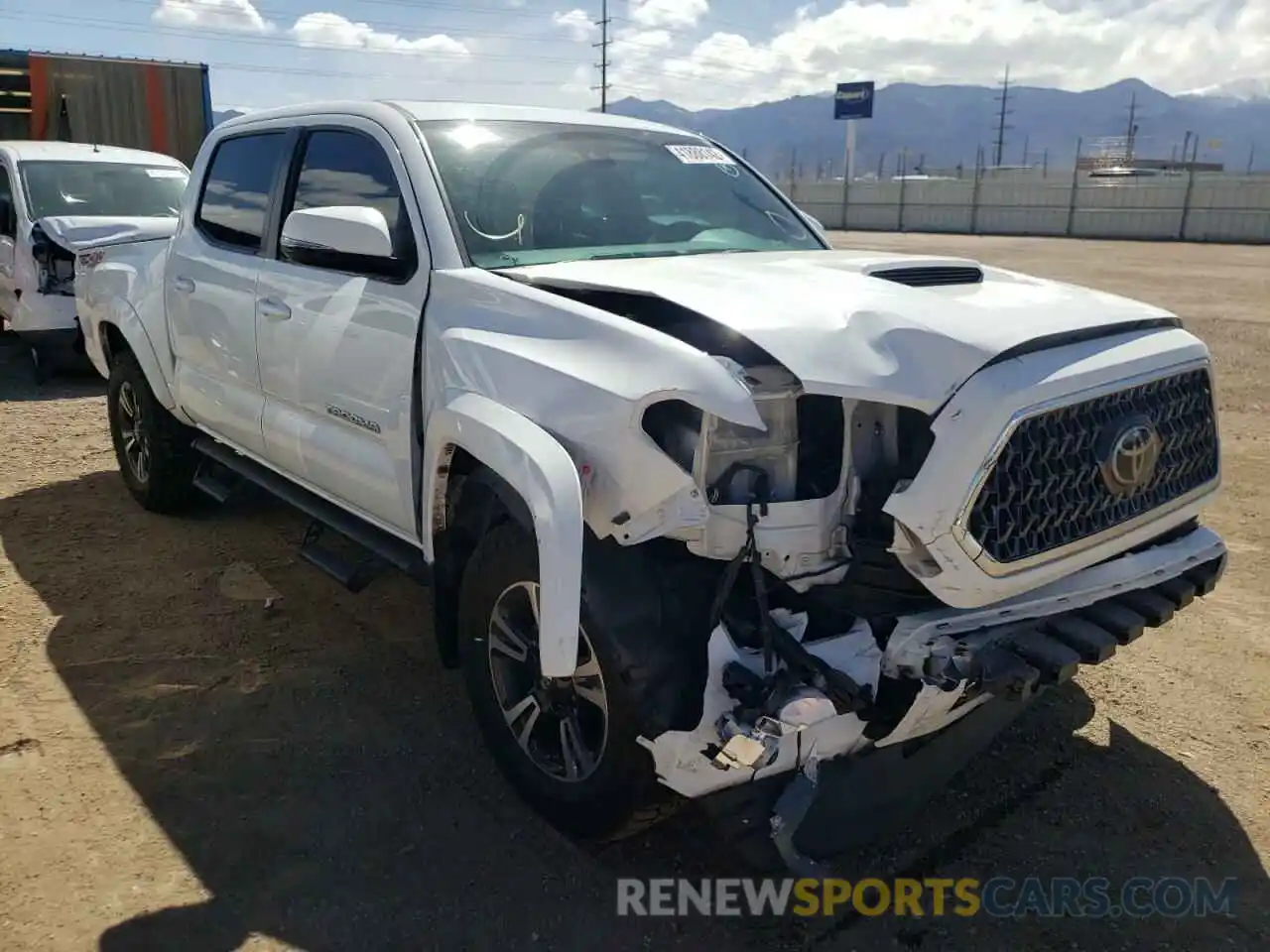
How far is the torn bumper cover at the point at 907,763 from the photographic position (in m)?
2.49

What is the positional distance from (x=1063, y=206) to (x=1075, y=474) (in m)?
44.0

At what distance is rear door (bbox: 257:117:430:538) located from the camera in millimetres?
3391

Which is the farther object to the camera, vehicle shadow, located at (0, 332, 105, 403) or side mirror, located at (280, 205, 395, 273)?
vehicle shadow, located at (0, 332, 105, 403)

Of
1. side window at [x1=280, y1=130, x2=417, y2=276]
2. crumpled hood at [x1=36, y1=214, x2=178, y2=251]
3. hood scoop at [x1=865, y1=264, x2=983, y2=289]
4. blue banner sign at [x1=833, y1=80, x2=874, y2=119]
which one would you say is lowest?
crumpled hood at [x1=36, y1=214, x2=178, y2=251]

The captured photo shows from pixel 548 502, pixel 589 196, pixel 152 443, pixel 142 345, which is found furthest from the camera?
pixel 152 443

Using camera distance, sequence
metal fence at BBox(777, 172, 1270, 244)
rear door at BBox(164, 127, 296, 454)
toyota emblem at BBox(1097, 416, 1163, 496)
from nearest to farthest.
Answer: toyota emblem at BBox(1097, 416, 1163, 496) → rear door at BBox(164, 127, 296, 454) → metal fence at BBox(777, 172, 1270, 244)

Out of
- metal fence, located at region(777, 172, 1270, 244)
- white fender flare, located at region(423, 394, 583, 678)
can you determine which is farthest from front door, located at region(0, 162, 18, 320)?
metal fence, located at region(777, 172, 1270, 244)

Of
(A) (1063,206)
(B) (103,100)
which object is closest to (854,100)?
(A) (1063,206)

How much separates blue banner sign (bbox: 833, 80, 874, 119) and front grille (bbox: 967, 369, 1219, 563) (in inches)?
2688

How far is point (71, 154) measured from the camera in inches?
397

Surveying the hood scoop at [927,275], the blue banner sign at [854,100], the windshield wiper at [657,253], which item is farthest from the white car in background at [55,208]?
the blue banner sign at [854,100]

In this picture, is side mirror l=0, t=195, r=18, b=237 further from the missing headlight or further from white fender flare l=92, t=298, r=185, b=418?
the missing headlight

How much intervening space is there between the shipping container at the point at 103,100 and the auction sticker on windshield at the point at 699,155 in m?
13.3

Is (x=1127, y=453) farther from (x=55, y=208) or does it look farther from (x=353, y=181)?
(x=55, y=208)
